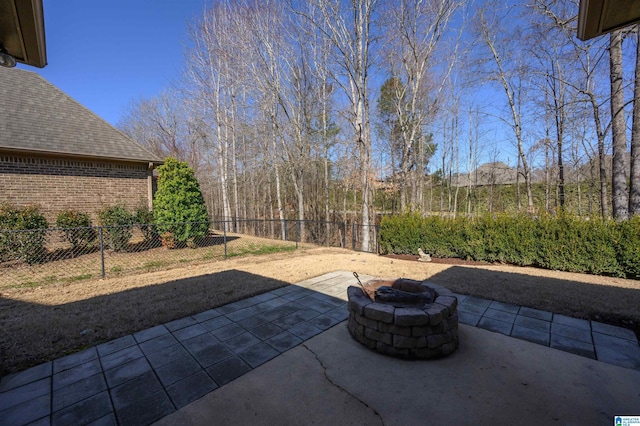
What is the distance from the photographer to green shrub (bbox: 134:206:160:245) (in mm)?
8180

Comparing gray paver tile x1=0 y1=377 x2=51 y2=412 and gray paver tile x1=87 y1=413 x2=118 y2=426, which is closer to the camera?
gray paver tile x1=87 y1=413 x2=118 y2=426

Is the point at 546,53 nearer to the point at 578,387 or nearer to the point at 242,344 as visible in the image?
the point at 578,387

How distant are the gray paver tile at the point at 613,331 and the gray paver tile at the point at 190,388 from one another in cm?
425

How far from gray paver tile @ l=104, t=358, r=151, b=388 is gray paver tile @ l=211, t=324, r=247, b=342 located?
71 cm

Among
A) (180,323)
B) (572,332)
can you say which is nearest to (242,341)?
(180,323)

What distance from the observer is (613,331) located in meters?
2.97

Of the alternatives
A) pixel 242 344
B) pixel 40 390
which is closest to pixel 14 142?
pixel 40 390

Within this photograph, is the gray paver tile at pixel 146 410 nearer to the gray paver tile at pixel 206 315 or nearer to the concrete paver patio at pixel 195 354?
the concrete paver patio at pixel 195 354

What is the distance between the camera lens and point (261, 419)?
179 cm

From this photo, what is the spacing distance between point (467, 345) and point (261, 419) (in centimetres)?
219

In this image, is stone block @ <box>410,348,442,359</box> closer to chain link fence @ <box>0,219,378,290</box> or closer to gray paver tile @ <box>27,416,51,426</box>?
gray paver tile @ <box>27,416,51,426</box>

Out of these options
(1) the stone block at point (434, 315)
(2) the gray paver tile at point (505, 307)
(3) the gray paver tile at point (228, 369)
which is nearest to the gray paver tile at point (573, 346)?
(2) the gray paver tile at point (505, 307)

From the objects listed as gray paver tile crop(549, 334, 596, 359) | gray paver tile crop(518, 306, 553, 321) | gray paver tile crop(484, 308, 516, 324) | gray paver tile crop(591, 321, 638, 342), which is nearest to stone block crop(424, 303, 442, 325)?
gray paver tile crop(549, 334, 596, 359)

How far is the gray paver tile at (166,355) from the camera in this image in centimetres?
243
